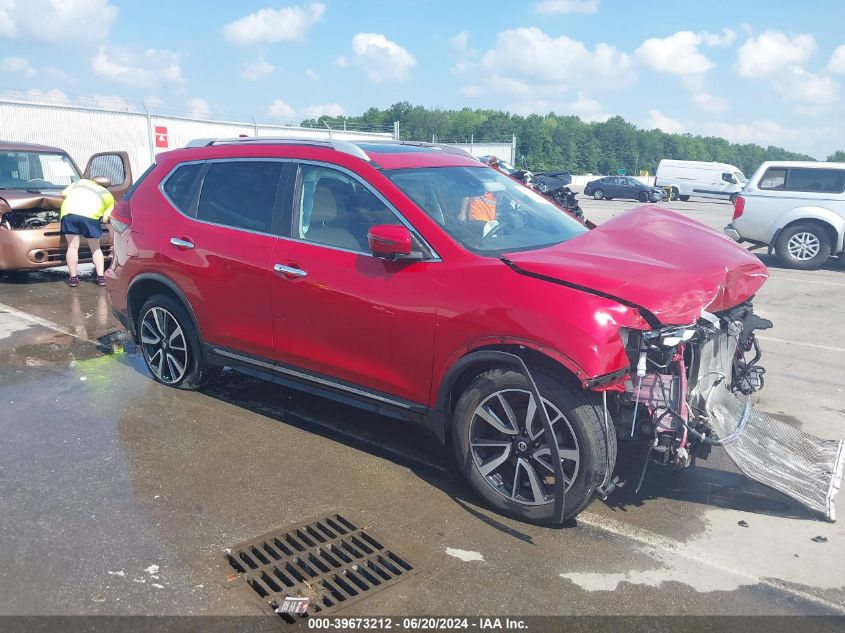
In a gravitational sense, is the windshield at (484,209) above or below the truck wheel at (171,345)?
above

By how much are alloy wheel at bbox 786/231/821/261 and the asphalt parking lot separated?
7552 millimetres

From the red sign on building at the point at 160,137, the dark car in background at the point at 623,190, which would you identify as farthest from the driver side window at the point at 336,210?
the dark car in background at the point at 623,190

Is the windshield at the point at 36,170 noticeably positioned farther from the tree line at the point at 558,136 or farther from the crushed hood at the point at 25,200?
the tree line at the point at 558,136

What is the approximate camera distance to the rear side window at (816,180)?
12.1 m

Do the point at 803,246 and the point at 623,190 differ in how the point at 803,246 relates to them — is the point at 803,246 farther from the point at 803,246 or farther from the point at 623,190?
the point at 623,190

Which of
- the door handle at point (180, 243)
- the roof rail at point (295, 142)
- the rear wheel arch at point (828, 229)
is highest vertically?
the roof rail at point (295, 142)

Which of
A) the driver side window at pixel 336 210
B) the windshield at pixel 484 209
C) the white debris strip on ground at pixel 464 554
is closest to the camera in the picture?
the white debris strip on ground at pixel 464 554

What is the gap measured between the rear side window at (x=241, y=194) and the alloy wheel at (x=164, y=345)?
90cm

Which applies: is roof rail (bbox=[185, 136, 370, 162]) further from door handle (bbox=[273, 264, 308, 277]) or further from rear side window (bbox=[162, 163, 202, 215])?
door handle (bbox=[273, 264, 308, 277])

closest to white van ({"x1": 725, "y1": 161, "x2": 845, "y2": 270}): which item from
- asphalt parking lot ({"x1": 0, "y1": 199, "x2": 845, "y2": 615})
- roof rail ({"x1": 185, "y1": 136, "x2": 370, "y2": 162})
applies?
asphalt parking lot ({"x1": 0, "y1": 199, "x2": 845, "y2": 615})

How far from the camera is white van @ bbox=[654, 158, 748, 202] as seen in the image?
139 ft

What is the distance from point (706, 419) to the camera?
3555 millimetres

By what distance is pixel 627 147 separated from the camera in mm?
112812

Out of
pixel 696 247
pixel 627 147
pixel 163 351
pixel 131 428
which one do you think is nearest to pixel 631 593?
pixel 696 247
